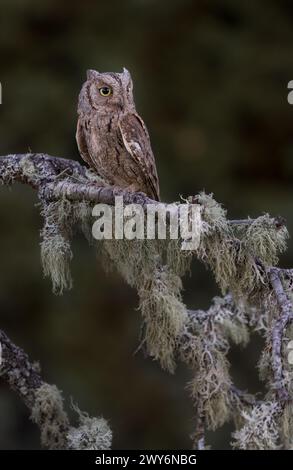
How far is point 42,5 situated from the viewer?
7125 mm

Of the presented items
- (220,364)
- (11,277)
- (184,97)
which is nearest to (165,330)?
(220,364)

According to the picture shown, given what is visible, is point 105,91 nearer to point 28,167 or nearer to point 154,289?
point 28,167

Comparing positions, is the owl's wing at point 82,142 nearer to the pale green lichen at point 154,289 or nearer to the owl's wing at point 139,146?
the owl's wing at point 139,146

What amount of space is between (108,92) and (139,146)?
0.24 meters

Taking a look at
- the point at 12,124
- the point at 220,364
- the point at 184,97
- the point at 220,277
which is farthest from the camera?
the point at 184,97

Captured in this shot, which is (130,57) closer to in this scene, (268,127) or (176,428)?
(268,127)

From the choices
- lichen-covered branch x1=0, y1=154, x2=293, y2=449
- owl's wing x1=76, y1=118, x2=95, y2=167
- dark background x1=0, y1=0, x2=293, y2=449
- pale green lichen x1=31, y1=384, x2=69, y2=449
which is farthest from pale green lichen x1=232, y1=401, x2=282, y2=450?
dark background x1=0, y1=0, x2=293, y2=449

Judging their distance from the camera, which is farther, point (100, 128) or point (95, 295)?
point (95, 295)

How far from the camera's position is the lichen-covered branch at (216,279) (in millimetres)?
2898

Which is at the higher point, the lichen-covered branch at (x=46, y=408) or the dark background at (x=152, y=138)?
the dark background at (x=152, y=138)

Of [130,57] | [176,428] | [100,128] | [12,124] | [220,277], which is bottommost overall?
[176,428]

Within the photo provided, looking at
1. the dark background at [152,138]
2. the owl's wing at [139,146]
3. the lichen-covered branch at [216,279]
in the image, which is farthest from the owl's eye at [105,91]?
the dark background at [152,138]

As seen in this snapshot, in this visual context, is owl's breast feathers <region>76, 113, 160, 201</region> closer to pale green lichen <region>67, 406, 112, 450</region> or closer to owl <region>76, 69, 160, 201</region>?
owl <region>76, 69, 160, 201</region>

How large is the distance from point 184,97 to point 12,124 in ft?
4.35
